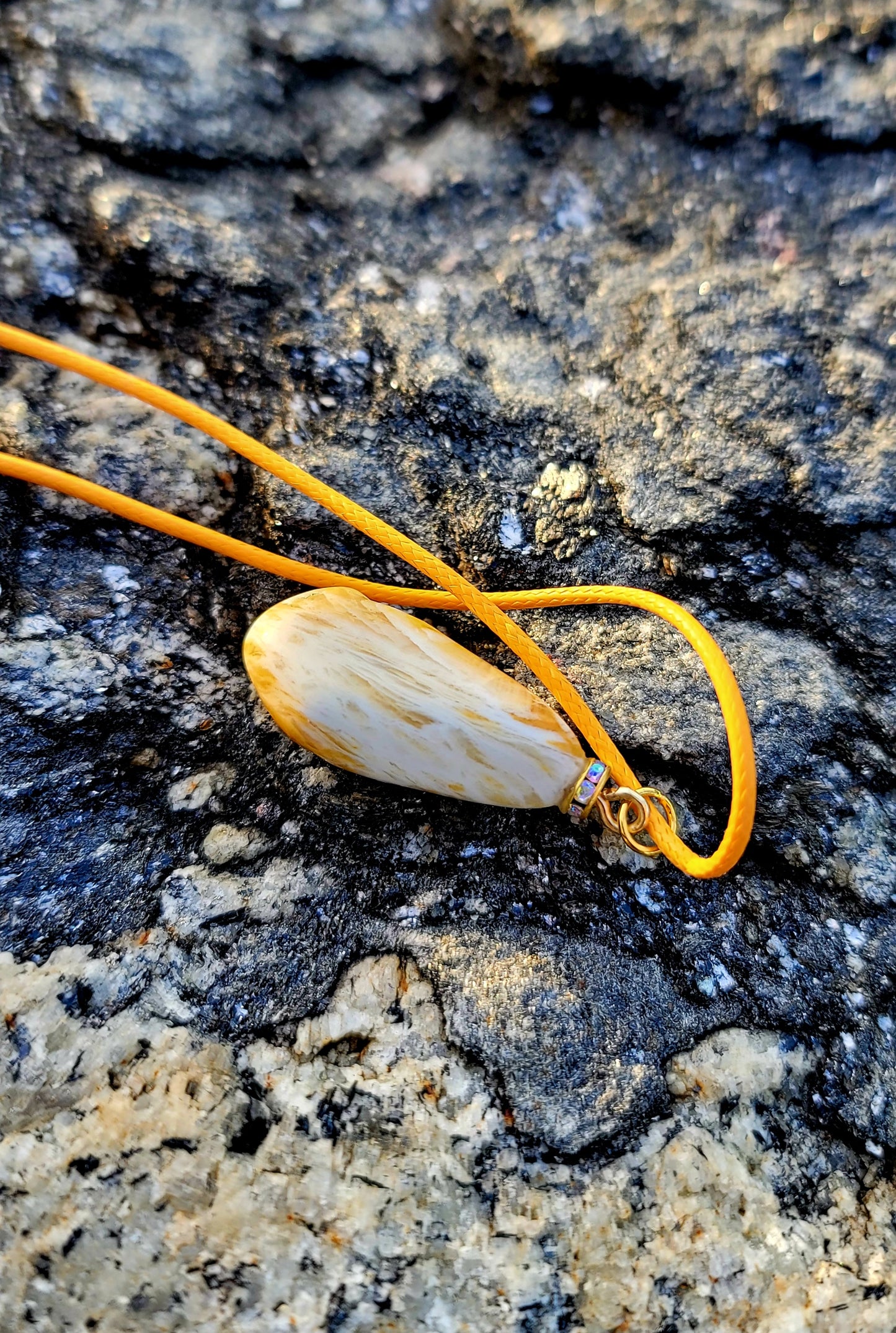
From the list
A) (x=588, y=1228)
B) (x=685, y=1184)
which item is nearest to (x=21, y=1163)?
(x=588, y=1228)

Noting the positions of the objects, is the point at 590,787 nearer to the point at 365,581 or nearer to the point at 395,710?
the point at 395,710

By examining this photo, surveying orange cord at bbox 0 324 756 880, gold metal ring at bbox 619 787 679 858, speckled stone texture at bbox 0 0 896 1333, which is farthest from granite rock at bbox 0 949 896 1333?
orange cord at bbox 0 324 756 880

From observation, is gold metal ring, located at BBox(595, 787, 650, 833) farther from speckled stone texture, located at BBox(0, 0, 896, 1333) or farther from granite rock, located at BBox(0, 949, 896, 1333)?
granite rock, located at BBox(0, 949, 896, 1333)

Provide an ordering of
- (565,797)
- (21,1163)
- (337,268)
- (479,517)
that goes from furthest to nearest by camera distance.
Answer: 1. (337,268)
2. (479,517)
3. (565,797)
4. (21,1163)

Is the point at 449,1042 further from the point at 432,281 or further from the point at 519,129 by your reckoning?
the point at 519,129

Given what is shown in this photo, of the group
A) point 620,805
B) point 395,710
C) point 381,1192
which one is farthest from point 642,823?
point 381,1192

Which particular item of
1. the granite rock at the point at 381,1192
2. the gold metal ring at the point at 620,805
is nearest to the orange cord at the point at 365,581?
the gold metal ring at the point at 620,805
